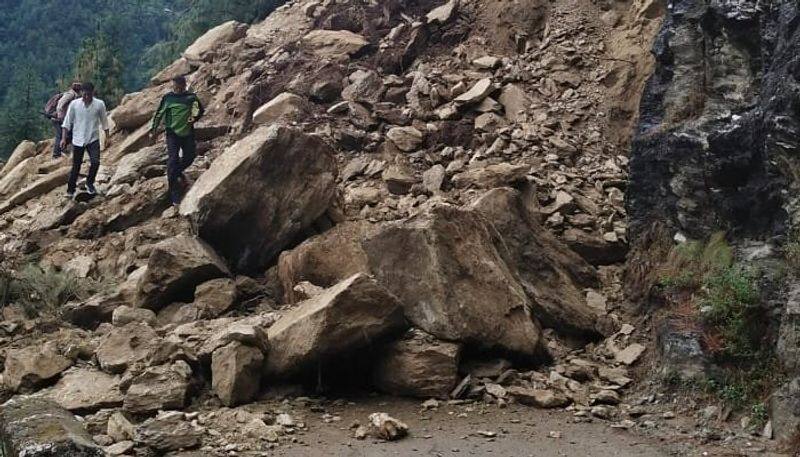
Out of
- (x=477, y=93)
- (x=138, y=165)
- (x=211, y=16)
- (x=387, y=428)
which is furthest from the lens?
(x=211, y=16)

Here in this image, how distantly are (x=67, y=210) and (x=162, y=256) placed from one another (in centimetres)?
372

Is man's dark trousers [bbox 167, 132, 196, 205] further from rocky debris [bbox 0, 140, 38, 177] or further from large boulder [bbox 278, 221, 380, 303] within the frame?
rocky debris [bbox 0, 140, 38, 177]

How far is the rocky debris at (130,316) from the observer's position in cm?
816

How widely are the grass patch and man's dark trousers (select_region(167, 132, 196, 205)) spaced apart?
75.8 inches

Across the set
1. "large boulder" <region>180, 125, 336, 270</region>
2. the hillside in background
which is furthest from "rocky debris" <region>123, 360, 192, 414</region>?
the hillside in background

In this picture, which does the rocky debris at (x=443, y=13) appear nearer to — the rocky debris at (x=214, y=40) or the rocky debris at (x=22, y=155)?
the rocky debris at (x=214, y=40)

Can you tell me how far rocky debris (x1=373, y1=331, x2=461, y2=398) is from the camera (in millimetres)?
7066

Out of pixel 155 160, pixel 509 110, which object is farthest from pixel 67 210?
pixel 509 110

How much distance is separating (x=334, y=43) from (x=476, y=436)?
9.76 meters

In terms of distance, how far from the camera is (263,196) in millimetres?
9102

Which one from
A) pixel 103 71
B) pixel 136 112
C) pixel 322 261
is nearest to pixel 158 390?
pixel 322 261

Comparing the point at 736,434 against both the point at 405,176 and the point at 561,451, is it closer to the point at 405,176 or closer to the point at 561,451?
the point at 561,451

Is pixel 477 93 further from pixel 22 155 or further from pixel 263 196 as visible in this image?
pixel 22 155

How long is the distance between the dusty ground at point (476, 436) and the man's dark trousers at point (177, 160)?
5.10 meters
